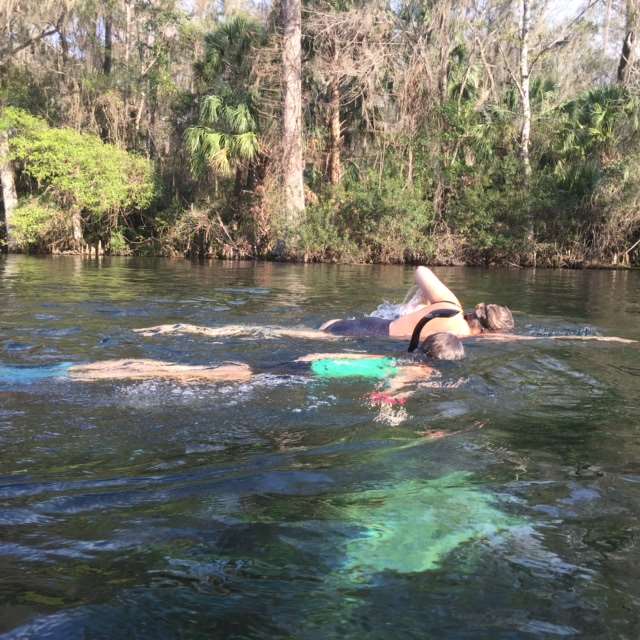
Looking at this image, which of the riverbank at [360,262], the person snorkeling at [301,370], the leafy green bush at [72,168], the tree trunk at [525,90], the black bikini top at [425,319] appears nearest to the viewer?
the person snorkeling at [301,370]

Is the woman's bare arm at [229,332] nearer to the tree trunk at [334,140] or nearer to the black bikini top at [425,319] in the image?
the black bikini top at [425,319]

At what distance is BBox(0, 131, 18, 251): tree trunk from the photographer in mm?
24703

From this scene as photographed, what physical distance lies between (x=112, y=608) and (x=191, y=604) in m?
0.23

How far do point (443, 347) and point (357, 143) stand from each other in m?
20.7

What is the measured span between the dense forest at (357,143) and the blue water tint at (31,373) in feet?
58.2

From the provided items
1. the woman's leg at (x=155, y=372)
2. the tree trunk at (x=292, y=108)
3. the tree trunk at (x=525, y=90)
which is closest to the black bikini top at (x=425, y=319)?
the woman's leg at (x=155, y=372)

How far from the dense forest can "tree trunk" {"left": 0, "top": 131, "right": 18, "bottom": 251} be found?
7 cm

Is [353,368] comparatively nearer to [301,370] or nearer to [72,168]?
[301,370]

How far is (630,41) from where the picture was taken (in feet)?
71.6

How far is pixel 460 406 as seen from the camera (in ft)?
14.9

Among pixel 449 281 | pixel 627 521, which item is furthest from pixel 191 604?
pixel 449 281

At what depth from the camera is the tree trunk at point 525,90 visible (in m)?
21.0

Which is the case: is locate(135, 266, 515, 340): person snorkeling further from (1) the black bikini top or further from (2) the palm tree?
(2) the palm tree

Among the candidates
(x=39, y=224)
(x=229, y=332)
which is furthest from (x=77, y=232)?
(x=229, y=332)
